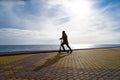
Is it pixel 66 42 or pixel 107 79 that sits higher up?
pixel 66 42

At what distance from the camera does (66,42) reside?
13.5 m

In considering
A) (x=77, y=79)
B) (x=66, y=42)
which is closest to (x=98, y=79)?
(x=77, y=79)

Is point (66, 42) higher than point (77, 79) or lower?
higher

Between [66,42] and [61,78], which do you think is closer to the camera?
[61,78]

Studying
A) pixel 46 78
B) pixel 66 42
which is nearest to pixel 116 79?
pixel 46 78

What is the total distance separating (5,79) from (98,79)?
2.75 meters

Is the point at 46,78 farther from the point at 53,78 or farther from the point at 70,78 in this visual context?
the point at 70,78

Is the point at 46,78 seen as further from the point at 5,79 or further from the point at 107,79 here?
the point at 107,79

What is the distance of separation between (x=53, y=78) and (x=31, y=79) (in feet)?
2.14

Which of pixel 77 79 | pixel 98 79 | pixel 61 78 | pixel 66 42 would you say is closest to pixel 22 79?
pixel 61 78

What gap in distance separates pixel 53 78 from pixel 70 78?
51 cm

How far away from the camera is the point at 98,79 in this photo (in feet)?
15.0

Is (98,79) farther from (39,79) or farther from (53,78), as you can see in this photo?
(39,79)

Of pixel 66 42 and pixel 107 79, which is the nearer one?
pixel 107 79
